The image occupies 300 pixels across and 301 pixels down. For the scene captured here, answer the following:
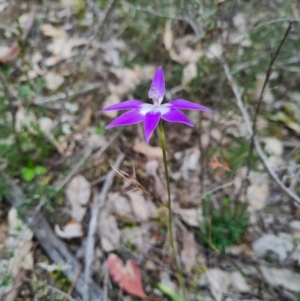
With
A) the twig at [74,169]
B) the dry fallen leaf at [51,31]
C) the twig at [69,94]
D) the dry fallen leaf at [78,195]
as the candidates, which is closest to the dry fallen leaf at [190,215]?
the dry fallen leaf at [78,195]

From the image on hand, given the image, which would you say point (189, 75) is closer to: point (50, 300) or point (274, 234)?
point (274, 234)

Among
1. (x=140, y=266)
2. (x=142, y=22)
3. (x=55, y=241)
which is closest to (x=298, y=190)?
(x=140, y=266)

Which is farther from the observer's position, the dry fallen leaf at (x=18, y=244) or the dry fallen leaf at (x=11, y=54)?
the dry fallen leaf at (x=11, y=54)

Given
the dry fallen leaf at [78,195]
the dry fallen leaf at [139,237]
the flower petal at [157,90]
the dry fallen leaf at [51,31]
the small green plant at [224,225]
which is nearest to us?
the flower petal at [157,90]

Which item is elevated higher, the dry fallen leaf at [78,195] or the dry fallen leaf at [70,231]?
the dry fallen leaf at [78,195]

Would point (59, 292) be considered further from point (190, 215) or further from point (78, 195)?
point (190, 215)

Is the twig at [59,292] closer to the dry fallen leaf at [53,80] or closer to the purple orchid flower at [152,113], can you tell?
the purple orchid flower at [152,113]

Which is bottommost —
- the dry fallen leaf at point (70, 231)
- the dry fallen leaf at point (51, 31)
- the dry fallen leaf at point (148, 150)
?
the dry fallen leaf at point (70, 231)
